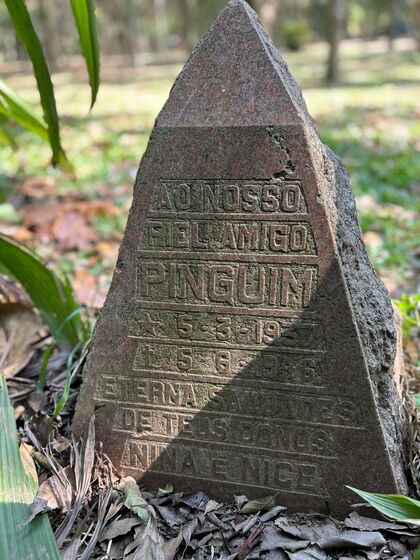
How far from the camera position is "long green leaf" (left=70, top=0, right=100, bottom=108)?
76.7 inches

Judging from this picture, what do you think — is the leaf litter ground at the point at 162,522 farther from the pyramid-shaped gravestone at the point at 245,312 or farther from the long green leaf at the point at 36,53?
the long green leaf at the point at 36,53

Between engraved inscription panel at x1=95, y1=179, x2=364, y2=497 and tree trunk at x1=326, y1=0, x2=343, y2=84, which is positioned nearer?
engraved inscription panel at x1=95, y1=179, x2=364, y2=497

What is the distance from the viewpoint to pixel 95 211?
4727mm

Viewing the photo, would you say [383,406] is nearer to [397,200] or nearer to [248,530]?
[248,530]

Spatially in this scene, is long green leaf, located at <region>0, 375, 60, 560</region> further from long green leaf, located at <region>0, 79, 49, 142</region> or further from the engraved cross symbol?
long green leaf, located at <region>0, 79, 49, 142</region>

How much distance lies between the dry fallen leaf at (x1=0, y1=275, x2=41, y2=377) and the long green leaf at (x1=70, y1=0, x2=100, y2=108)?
1.06m

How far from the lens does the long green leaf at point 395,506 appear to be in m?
1.57

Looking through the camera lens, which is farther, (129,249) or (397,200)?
(397,200)

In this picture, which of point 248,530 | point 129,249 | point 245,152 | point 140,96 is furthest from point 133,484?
point 140,96

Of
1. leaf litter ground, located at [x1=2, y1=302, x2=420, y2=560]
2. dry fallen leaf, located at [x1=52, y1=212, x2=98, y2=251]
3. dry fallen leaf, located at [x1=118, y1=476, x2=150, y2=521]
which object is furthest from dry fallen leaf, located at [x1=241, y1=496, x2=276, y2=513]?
dry fallen leaf, located at [x1=52, y1=212, x2=98, y2=251]

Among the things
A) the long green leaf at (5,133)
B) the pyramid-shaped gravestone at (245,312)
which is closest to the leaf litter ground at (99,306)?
the pyramid-shaped gravestone at (245,312)

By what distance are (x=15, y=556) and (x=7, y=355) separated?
1222mm

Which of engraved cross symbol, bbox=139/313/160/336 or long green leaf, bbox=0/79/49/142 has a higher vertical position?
long green leaf, bbox=0/79/49/142

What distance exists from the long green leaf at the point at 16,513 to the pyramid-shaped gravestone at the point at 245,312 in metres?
0.31
